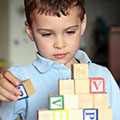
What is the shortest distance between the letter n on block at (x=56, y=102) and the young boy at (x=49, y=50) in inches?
7.3

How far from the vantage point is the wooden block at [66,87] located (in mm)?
598

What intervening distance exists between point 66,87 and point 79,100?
36mm

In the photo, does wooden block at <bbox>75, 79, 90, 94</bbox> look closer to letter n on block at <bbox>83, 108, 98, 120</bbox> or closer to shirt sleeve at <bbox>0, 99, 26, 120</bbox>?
letter n on block at <bbox>83, 108, 98, 120</bbox>

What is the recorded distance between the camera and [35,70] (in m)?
0.85

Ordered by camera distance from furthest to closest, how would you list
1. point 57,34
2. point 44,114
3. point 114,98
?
point 114,98, point 57,34, point 44,114

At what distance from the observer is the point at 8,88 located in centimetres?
63

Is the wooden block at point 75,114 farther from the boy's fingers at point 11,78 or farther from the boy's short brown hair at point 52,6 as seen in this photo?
the boy's short brown hair at point 52,6

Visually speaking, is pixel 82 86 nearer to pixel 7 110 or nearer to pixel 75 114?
pixel 75 114

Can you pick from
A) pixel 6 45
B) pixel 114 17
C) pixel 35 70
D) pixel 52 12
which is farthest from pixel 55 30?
pixel 114 17

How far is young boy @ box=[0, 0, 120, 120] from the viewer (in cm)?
76

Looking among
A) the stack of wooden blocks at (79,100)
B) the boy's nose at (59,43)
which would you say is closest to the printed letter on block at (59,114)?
the stack of wooden blocks at (79,100)

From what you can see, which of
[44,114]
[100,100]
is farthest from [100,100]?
[44,114]

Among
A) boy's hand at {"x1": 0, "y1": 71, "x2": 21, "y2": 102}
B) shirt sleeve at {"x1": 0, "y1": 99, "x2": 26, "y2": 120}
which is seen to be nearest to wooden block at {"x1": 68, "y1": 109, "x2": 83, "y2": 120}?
boy's hand at {"x1": 0, "y1": 71, "x2": 21, "y2": 102}

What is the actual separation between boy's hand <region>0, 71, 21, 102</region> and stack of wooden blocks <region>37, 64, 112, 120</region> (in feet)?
0.26
